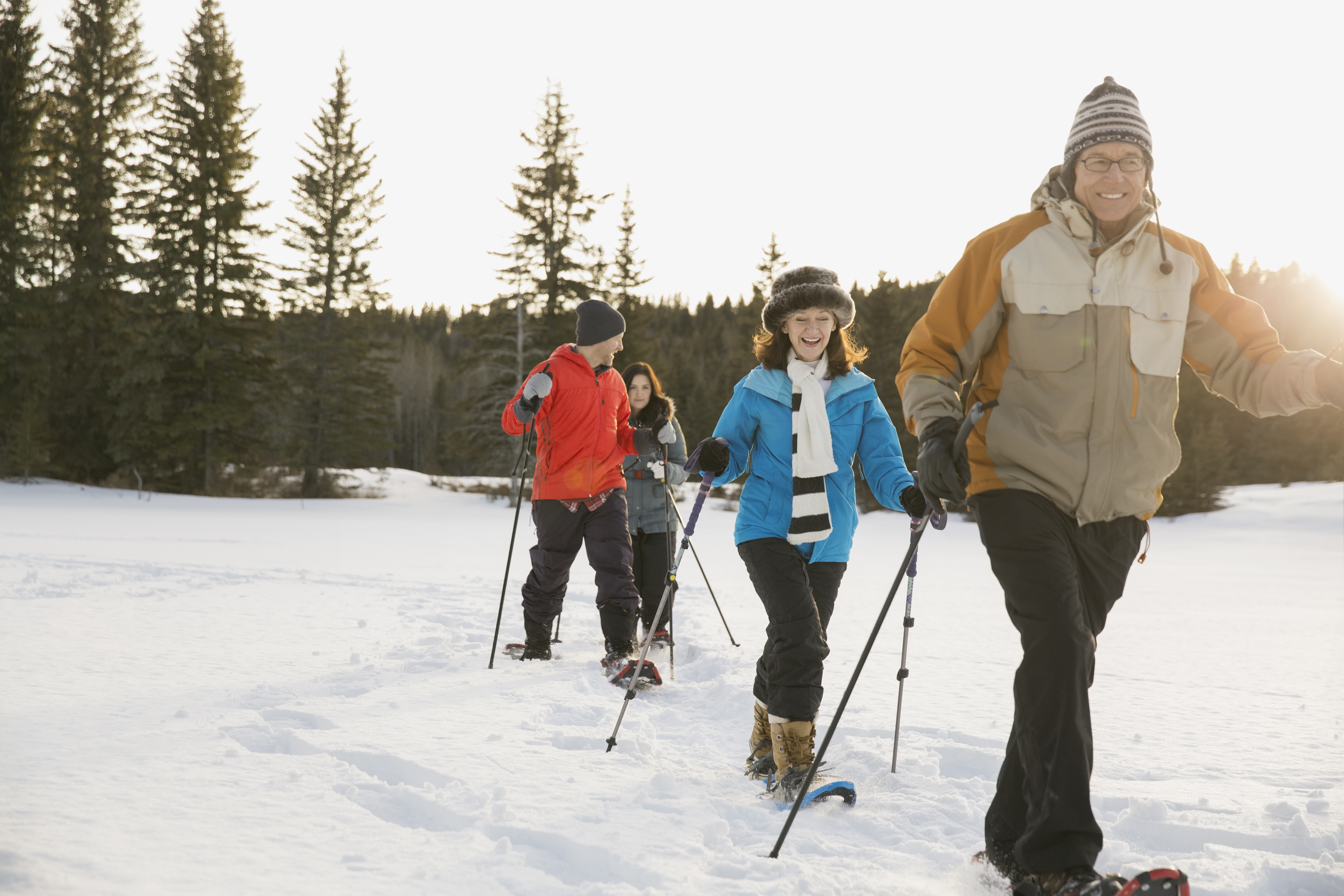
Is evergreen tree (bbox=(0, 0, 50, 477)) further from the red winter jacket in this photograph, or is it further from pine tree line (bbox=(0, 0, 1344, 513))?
the red winter jacket

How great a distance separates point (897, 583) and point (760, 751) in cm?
113

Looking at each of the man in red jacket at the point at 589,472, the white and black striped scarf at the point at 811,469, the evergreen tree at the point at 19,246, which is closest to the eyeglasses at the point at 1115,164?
the white and black striped scarf at the point at 811,469

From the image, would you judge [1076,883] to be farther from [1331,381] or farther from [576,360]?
[576,360]

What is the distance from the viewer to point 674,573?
3.97 m

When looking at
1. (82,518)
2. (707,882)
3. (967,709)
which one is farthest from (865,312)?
(707,882)

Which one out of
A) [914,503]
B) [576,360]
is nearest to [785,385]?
[914,503]

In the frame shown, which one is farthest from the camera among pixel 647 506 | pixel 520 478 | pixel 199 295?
pixel 199 295

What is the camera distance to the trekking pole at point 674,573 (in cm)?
335

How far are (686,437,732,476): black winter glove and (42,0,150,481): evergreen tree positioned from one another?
26331mm

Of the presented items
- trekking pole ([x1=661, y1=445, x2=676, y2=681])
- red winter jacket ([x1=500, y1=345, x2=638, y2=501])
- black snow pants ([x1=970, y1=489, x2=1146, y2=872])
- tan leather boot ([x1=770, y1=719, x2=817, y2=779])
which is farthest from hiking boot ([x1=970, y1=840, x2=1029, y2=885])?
red winter jacket ([x1=500, y1=345, x2=638, y2=501])

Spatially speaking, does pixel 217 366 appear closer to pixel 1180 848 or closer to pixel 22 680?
pixel 22 680

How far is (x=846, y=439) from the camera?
3.33 meters

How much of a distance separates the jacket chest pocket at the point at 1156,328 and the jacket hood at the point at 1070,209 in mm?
180

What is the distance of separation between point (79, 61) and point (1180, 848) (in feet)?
105
